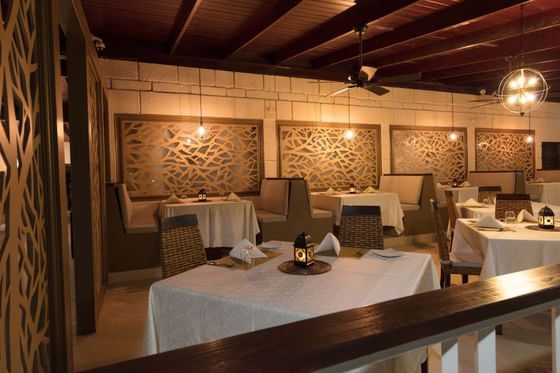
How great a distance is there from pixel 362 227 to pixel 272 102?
4.18 metres

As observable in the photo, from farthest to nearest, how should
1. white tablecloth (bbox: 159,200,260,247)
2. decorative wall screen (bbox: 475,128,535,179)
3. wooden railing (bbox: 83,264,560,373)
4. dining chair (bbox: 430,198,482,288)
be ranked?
decorative wall screen (bbox: 475,128,535,179), white tablecloth (bbox: 159,200,260,247), dining chair (bbox: 430,198,482,288), wooden railing (bbox: 83,264,560,373)

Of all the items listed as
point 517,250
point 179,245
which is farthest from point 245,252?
point 517,250

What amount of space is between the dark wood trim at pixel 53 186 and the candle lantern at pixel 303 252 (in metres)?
1.08

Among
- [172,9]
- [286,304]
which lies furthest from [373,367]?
[172,9]

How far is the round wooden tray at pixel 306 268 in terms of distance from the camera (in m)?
1.81

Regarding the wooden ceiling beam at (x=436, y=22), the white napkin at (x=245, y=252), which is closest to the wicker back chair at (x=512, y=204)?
the wooden ceiling beam at (x=436, y=22)

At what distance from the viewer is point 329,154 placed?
701 cm

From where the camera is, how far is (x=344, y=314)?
71 cm

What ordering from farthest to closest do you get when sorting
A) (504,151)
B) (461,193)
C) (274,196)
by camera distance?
1. (504,151)
2. (461,193)
3. (274,196)

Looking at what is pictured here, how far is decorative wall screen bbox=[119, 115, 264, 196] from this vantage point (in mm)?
5586

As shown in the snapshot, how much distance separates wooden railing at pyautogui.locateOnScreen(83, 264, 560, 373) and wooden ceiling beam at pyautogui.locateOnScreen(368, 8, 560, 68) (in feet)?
16.6

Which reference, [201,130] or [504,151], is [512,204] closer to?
[201,130]

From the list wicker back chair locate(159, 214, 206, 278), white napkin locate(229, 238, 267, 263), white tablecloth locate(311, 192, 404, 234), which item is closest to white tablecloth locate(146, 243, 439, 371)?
white napkin locate(229, 238, 267, 263)

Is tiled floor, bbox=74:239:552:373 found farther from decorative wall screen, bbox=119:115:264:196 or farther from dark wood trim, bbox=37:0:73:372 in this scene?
decorative wall screen, bbox=119:115:264:196
